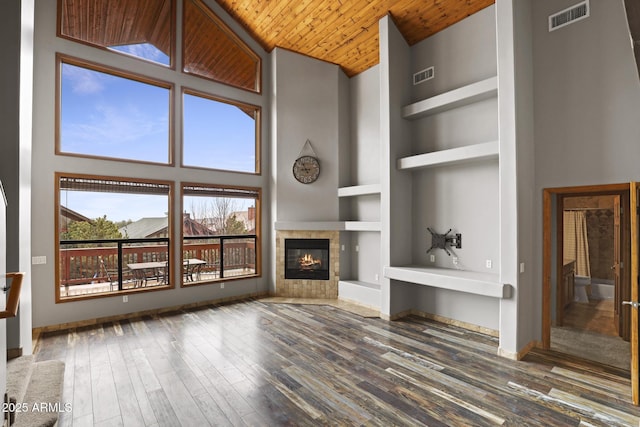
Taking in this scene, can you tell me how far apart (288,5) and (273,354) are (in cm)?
549

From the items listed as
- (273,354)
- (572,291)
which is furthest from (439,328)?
(572,291)

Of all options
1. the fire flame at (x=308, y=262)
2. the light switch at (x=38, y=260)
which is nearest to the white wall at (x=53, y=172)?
the light switch at (x=38, y=260)

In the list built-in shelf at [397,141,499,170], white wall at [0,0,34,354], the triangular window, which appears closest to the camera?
white wall at [0,0,34,354]

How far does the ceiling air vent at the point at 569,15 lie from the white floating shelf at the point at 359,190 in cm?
317

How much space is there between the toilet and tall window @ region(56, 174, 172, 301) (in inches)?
288

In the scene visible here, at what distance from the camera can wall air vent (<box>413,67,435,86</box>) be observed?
5.21 metres

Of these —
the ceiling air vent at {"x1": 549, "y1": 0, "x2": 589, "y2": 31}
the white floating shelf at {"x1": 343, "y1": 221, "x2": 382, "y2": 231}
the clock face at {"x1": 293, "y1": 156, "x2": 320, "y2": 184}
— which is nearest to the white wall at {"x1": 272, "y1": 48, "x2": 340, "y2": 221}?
the clock face at {"x1": 293, "y1": 156, "x2": 320, "y2": 184}

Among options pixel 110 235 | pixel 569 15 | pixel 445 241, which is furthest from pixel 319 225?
pixel 569 15

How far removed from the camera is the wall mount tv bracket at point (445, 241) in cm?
484

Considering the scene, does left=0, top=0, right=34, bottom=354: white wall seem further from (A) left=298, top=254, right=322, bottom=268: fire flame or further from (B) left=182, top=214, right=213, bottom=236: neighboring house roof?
(A) left=298, top=254, right=322, bottom=268: fire flame

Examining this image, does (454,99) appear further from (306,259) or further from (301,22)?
(306,259)

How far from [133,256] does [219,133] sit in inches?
107

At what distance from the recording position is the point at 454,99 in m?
4.54

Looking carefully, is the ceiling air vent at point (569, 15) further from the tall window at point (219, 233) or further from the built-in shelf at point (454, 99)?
the tall window at point (219, 233)
